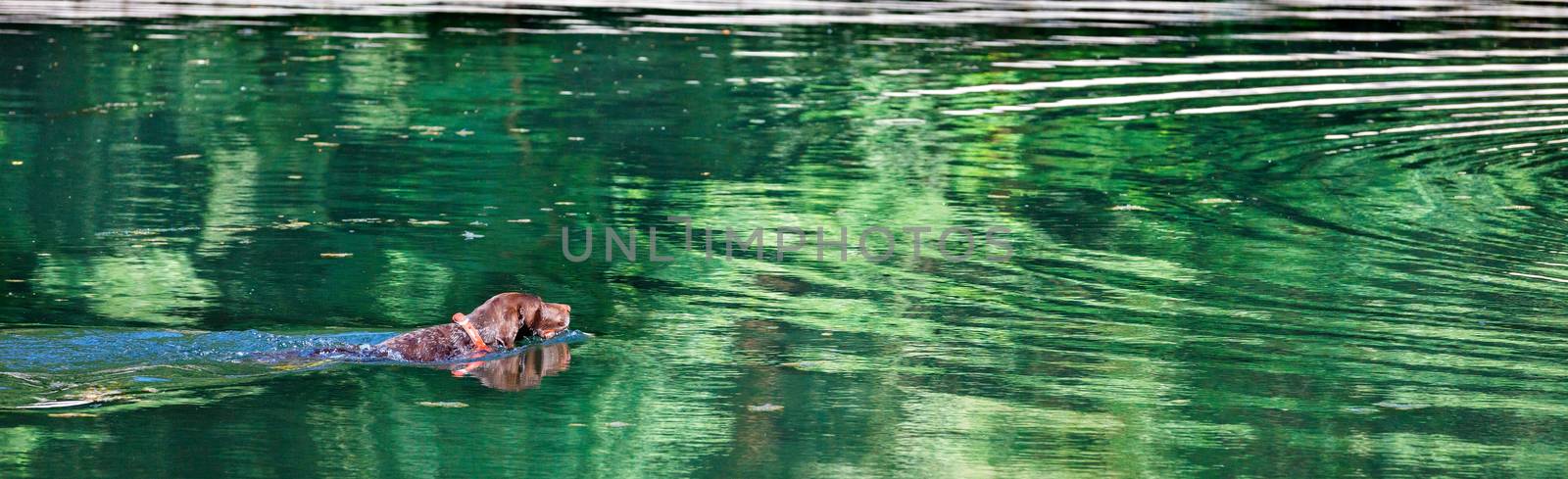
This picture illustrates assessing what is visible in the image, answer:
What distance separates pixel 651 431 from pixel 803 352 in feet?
5.33

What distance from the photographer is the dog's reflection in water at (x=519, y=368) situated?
9.78m

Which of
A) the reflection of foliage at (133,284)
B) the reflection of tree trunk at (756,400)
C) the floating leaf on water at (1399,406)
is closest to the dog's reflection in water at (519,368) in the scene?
the reflection of tree trunk at (756,400)

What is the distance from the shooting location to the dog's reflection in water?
9781 millimetres

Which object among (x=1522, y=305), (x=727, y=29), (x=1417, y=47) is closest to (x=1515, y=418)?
(x=1522, y=305)

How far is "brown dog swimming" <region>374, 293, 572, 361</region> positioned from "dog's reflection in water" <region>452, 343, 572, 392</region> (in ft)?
0.28

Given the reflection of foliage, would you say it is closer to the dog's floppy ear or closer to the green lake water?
the green lake water

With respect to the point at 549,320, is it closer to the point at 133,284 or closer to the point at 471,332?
Result: the point at 471,332

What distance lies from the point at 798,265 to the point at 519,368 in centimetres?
305

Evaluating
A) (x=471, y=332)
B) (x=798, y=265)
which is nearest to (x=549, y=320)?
(x=471, y=332)

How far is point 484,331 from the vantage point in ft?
33.4

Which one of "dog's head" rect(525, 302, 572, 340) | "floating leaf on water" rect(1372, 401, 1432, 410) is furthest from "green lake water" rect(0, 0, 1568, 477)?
"dog's head" rect(525, 302, 572, 340)

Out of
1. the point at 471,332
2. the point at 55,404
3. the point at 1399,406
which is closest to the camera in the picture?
the point at 55,404

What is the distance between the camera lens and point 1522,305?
1139 cm

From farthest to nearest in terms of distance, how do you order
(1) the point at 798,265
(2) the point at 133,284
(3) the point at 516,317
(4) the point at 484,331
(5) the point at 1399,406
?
(1) the point at 798,265
(2) the point at 133,284
(3) the point at 516,317
(4) the point at 484,331
(5) the point at 1399,406
